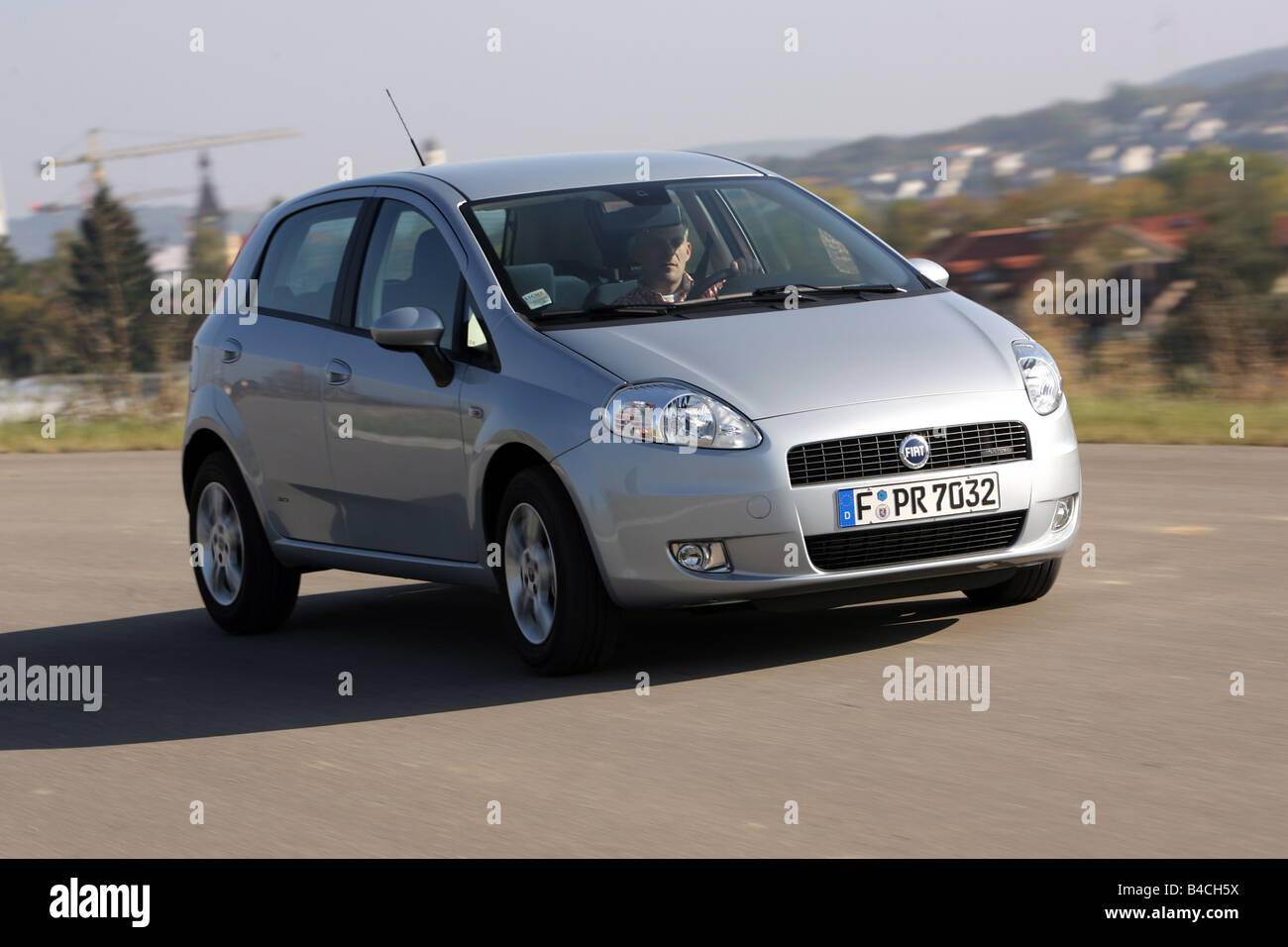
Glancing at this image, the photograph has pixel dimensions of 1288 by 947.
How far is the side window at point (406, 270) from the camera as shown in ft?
24.3

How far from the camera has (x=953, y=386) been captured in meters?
6.52

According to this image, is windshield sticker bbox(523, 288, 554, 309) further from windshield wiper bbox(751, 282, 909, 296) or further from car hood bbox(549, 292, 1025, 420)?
windshield wiper bbox(751, 282, 909, 296)

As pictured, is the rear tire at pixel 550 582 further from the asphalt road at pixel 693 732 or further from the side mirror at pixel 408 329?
the side mirror at pixel 408 329

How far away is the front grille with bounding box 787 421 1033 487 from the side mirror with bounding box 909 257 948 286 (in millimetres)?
1347

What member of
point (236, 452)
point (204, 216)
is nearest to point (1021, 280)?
point (236, 452)

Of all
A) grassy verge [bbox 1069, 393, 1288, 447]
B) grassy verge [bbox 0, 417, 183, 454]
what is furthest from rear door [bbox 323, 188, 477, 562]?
grassy verge [bbox 0, 417, 183, 454]

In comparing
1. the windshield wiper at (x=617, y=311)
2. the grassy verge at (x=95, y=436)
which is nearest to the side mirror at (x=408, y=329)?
the windshield wiper at (x=617, y=311)

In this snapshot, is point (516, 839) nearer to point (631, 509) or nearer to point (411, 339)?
point (631, 509)

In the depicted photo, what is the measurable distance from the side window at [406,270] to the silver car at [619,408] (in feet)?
0.04

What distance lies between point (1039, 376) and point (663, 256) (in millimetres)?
1548

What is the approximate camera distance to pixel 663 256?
7.44m

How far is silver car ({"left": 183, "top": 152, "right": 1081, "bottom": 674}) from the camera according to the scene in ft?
20.8

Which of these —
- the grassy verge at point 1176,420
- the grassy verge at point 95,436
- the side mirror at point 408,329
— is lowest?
the grassy verge at point 95,436
